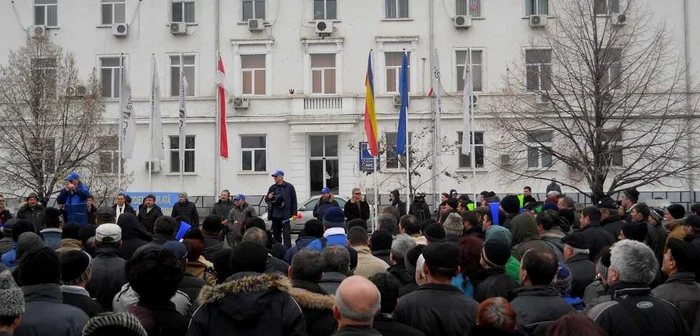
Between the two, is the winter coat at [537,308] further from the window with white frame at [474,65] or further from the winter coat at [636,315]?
the window with white frame at [474,65]

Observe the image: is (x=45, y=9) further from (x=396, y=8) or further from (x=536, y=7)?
(x=536, y=7)

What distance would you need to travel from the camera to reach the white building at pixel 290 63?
3403cm

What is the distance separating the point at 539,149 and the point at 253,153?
13.8 m

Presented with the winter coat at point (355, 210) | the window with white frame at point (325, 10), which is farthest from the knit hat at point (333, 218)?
the window with white frame at point (325, 10)

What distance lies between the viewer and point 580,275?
24.7 feet

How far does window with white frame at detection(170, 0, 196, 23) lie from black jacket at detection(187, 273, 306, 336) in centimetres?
3168

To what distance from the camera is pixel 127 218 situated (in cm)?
917

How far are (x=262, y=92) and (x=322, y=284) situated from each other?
2916 centimetres

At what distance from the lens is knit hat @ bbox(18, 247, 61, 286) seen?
5066 millimetres

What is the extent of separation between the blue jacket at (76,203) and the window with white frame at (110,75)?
21.2 meters

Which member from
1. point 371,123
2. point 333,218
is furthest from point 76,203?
point 371,123

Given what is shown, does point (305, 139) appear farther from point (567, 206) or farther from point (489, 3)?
point (567, 206)

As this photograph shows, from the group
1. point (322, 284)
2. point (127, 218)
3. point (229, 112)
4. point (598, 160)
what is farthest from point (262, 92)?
point (322, 284)

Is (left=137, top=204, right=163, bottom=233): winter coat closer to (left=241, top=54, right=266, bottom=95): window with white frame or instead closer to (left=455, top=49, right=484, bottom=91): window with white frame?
(left=241, top=54, right=266, bottom=95): window with white frame
